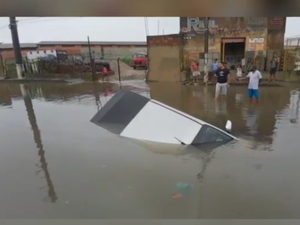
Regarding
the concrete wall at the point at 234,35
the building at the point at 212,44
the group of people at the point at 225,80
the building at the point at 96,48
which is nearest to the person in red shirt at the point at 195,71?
the building at the point at 212,44

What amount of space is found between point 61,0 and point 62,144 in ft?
17.6

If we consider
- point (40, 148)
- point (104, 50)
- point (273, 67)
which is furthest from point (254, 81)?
point (104, 50)

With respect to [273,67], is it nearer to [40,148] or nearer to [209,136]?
[209,136]

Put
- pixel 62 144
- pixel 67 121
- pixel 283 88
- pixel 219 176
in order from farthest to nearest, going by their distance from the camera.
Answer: pixel 283 88 → pixel 67 121 → pixel 62 144 → pixel 219 176

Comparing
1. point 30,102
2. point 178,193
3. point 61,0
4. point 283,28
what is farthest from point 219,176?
point 283,28

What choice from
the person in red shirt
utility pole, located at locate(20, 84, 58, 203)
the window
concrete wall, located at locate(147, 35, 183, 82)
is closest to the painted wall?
concrete wall, located at locate(147, 35, 183, 82)

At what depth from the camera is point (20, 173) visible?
14.3 ft

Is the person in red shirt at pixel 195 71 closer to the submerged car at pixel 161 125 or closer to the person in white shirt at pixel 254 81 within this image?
the person in white shirt at pixel 254 81

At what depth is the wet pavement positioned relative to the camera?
3.42 meters

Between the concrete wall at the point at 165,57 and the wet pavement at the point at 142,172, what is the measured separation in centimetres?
835

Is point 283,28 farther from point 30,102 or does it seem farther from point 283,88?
point 30,102

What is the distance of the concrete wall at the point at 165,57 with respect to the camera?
15812 mm

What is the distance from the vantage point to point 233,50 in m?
18.1

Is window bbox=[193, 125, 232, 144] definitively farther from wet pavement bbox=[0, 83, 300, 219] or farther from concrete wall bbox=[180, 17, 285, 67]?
concrete wall bbox=[180, 17, 285, 67]
